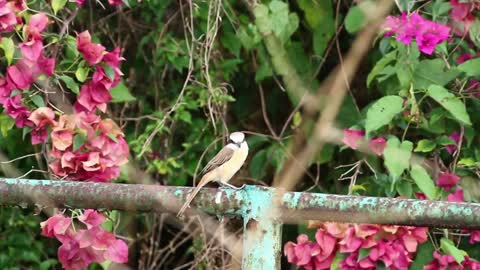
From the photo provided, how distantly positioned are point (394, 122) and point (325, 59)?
72 centimetres

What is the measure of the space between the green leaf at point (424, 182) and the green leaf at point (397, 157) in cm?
4

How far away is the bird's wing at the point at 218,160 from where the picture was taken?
2.96m

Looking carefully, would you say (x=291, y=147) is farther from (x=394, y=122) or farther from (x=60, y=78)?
(x=60, y=78)

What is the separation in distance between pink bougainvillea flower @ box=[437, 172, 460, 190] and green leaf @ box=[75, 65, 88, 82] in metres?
1.15

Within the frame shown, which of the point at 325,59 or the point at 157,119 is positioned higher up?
the point at 325,59

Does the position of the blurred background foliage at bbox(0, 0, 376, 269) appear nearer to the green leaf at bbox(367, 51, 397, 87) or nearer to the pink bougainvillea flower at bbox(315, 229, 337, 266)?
the green leaf at bbox(367, 51, 397, 87)

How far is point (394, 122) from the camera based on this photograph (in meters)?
3.26

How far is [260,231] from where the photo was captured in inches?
65.0

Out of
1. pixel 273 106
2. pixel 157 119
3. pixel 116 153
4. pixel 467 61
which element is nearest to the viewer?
pixel 116 153

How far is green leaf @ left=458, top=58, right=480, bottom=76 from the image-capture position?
3.21 m

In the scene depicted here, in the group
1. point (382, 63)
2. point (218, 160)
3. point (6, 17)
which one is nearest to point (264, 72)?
point (382, 63)

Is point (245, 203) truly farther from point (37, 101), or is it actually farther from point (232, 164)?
point (37, 101)

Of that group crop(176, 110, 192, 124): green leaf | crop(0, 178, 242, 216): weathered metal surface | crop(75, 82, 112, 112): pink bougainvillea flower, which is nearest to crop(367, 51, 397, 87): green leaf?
crop(176, 110, 192, 124): green leaf

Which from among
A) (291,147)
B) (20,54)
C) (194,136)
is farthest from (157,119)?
(20,54)
